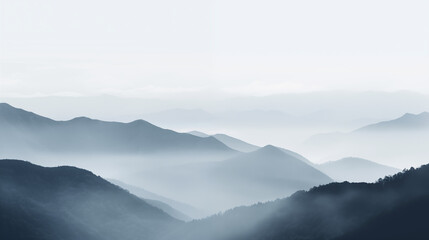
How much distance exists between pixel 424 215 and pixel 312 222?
31594 mm

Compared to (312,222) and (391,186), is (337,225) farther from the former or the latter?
(391,186)

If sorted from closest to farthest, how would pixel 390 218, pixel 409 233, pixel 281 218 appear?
1. pixel 409 233
2. pixel 390 218
3. pixel 281 218

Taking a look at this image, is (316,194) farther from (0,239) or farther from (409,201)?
(0,239)

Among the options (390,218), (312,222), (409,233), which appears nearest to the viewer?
(409,233)

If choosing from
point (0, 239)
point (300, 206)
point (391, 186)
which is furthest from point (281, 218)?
point (0, 239)

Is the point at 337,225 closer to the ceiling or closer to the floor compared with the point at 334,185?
closer to the floor

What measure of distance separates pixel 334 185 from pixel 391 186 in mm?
20364

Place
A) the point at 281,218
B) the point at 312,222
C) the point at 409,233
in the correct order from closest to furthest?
1. the point at 409,233
2. the point at 312,222
3. the point at 281,218

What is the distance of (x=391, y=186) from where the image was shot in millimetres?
184000

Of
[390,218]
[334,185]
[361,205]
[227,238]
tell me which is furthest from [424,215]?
[227,238]

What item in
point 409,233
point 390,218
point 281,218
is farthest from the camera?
point 281,218

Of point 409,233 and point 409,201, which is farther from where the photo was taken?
point 409,201

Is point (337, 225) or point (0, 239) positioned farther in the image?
point (0, 239)

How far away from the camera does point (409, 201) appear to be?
171125 mm
